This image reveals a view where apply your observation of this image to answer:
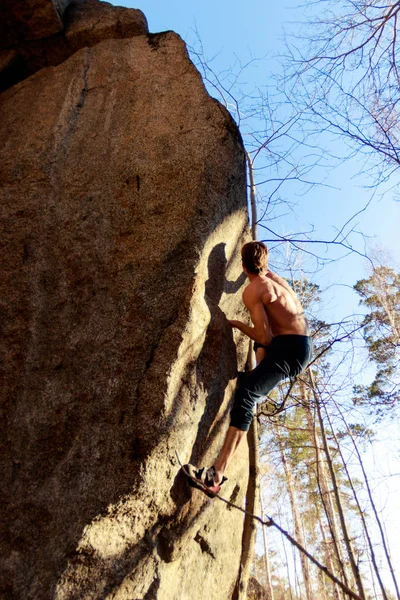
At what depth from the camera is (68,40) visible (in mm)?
5625

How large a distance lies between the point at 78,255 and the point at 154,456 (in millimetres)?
1687

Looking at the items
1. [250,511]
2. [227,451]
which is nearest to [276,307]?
[227,451]

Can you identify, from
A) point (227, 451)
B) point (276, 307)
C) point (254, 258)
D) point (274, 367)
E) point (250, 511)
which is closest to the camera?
point (227, 451)

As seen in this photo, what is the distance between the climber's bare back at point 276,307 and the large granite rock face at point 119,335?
0.29 metres

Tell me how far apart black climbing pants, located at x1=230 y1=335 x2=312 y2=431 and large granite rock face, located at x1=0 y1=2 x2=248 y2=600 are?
0.22m

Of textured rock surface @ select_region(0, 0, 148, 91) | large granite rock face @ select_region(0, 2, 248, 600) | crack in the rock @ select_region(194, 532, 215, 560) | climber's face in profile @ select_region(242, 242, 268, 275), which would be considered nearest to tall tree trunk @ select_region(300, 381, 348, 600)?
crack in the rock @ select_region(194, 532, 215, 560)

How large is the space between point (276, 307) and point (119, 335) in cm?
121

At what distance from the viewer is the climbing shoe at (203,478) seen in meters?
3.08

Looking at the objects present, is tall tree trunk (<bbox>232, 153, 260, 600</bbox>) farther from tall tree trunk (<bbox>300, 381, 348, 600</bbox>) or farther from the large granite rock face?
tall tree trunk (<bbox>300, 381, 348, 600</bbox>)

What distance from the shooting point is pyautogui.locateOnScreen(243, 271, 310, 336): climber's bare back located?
362 cm

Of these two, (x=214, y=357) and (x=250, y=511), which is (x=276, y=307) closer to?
(x=214, y=357)

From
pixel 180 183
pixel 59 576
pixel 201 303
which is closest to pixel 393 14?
pixel 180 183

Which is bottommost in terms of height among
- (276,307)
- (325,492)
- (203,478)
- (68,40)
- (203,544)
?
(203,544)

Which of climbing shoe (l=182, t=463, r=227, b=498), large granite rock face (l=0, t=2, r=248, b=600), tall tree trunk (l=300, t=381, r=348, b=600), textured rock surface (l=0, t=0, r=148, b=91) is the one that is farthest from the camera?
textured rock surface (l=0, t=0, r=148, b=91)
